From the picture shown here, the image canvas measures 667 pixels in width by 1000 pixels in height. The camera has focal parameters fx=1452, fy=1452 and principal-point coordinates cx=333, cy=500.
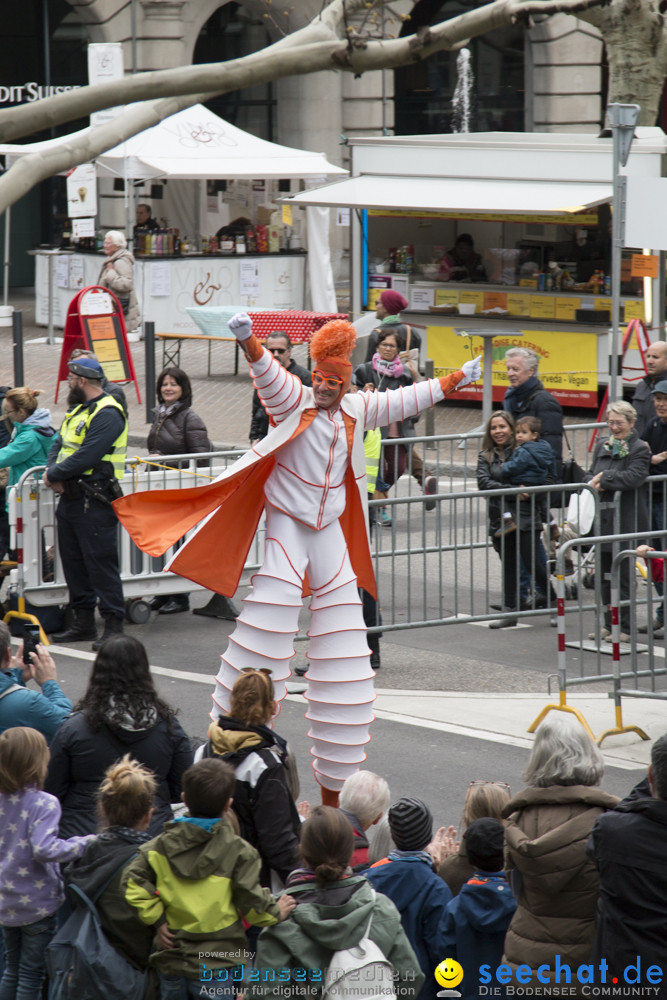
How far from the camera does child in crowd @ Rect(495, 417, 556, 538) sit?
973 cm

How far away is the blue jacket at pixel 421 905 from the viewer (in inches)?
169

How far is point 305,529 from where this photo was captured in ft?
22.0

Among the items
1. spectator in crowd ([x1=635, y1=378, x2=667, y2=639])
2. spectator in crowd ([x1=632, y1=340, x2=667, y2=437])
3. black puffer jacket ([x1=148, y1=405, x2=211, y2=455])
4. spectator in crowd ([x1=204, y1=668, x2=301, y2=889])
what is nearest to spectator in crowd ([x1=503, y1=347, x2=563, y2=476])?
spectator in crowd ([x1=635, y1=378, x2=667, y2=639])

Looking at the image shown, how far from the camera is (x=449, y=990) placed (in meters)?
4.31

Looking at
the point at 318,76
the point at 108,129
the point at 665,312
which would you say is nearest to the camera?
the point at 108,129

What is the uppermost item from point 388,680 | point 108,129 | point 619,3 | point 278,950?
point 619,3

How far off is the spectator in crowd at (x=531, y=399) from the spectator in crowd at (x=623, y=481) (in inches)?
31.8

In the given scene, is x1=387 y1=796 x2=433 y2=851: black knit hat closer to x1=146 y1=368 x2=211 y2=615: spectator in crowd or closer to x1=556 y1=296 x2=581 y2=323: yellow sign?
x1=146 y1=368 x2=211 y2=615: spectator in crowd

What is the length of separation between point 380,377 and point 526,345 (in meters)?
5.91

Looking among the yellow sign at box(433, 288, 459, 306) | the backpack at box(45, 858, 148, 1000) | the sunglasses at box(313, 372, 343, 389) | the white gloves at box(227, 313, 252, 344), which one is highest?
the yellow sign at box(433, 288, 459, 306)

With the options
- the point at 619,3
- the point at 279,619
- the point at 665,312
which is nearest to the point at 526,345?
the point at 665,312

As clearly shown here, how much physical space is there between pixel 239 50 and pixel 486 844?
27123mm

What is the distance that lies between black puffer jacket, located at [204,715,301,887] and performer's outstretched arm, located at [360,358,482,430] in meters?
2.42

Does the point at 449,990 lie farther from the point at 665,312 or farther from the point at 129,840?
the point at 665,312
